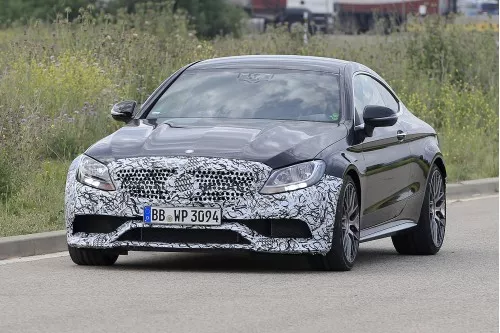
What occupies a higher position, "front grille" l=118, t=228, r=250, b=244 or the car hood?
the car hood

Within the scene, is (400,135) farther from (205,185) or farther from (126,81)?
(126,81)

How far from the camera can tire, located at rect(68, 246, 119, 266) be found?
463 inches

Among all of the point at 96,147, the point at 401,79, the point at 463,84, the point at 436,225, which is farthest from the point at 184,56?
the point at 96,147

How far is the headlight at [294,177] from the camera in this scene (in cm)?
1120

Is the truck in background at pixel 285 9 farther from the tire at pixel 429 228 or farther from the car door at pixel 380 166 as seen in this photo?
the car door at pixel 380 166

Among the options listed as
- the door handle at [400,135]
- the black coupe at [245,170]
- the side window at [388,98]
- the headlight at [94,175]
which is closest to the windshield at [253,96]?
the black coupe at [245,170]

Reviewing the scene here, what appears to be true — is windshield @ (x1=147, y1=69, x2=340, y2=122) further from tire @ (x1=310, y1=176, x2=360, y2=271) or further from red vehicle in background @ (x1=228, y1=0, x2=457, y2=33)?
red vehicle in background @ (x1=228, y1=0, x2=457, y2=33)

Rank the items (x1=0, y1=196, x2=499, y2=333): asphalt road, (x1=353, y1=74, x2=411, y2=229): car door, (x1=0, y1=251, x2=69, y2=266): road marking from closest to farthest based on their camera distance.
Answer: (x1=0, y1=196, x2=499, y2=333): asphalt road → (x1=0, y1=251, x2=69, y2=266): road marking → (x1=353, y1=74, x2=411, y2=229): car door

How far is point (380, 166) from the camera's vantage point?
493 inches

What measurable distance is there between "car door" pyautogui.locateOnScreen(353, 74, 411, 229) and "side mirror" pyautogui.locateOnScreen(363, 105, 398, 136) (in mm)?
84

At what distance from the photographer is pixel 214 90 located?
1266 cm

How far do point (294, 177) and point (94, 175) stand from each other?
136 cm

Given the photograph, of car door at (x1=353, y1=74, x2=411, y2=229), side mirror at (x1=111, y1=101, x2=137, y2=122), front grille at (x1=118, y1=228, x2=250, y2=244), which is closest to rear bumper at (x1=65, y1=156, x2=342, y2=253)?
front grille at (x1=118, y1=228, x2=250, y2=244)

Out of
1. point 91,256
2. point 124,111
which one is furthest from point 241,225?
point 124,111
